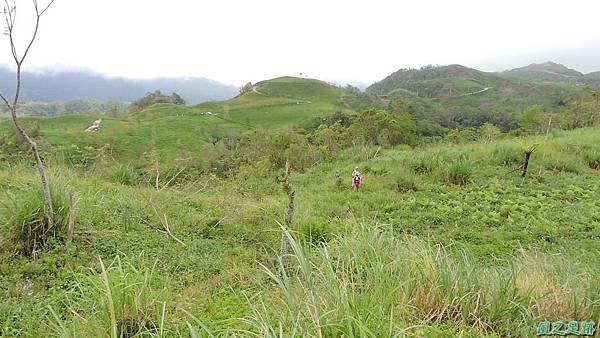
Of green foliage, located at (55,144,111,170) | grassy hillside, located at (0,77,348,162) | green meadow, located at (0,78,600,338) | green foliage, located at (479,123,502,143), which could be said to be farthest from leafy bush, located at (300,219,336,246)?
grassy hillside, located at (0,77,348,162)

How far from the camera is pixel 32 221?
4273mm

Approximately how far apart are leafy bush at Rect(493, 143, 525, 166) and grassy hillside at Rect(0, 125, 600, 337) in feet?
0.16

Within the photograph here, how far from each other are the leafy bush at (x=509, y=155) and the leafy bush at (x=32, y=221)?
11.1m

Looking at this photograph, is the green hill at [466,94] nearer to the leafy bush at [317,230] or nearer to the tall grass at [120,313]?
the leafy bush at [317,230]

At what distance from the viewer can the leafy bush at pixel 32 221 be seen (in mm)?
4211

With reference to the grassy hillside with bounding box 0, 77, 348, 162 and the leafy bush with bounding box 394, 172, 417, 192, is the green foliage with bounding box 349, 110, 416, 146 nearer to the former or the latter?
the leafy bush with bounding box 394, 172, 417, 192

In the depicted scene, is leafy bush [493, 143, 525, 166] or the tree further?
the tree

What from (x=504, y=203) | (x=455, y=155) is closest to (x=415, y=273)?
(x=504, y=203)

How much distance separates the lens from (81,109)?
11562 centimetres

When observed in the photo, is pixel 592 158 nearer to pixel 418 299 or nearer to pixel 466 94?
pixel 418 299

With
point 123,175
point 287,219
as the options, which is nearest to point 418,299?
point 287,219

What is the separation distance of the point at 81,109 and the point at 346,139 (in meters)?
120

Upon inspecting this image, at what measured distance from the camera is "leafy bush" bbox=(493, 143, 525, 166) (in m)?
11.1

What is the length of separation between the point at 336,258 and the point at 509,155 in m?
9.84
